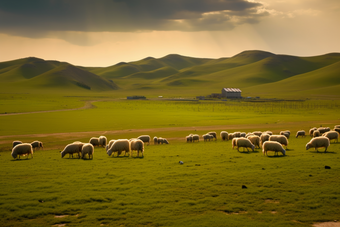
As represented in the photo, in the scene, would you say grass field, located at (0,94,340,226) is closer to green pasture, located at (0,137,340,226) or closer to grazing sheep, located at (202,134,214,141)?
green pasture, located at (0,137,340,226)

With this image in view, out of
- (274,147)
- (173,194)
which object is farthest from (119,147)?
(274,147)

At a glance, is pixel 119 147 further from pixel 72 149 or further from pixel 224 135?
pixel 224 135

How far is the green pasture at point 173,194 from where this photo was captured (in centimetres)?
962

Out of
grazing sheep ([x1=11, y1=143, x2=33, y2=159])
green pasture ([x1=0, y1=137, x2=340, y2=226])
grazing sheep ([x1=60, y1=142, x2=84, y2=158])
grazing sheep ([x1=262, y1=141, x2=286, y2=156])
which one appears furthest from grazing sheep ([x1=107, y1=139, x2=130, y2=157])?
grazing sheep ([x1=262, y1=141, x2=286, y2=156])

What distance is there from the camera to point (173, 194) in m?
11.6

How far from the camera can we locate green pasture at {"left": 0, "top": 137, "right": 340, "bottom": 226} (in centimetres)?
962

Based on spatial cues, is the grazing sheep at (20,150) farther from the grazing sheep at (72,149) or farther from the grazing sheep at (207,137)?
the grazing sheep at (207,137)

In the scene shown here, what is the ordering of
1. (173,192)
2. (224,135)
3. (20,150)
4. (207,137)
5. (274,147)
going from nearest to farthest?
1. (173,192)
2. (274,147)
3. (20,150)
4. (224,135)
5. (207,137)

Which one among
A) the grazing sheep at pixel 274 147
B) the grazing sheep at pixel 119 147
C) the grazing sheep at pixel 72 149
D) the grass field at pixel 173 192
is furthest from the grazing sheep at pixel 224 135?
the grazing sheep at pixel 72 149

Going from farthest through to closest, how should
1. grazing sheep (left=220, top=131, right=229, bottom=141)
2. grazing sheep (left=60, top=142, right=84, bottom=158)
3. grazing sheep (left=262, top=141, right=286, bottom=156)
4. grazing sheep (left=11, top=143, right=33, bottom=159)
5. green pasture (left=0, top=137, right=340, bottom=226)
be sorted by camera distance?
grazing sheep (left=220, top=131, right=229, bottom=141)
grazing sheep (left=60, top=142, right=84, bottom=158)
grazing sheep (left=11, top=143, right=33, bottom=159)
grazing sheep (left=262, top=141, right=286, bottom=156)
green pasture (left=0, top=137, right=340, bottom=226)

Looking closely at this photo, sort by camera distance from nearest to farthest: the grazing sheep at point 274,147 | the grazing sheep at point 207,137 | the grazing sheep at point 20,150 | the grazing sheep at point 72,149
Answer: the grazing sheep at point 274,147
the grazing sheep at point 20,150
the grazing sheep at point 72,149
the grazing sheep at point 207,137

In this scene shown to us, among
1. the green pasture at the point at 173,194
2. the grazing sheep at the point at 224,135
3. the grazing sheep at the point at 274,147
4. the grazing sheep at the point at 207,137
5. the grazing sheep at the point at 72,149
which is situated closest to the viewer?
the green pasture at the point at 173,194

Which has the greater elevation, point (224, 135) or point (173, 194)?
point (224, 135)

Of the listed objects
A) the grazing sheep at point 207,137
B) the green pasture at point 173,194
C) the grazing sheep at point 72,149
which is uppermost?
the grazing sheep at point 72,149
